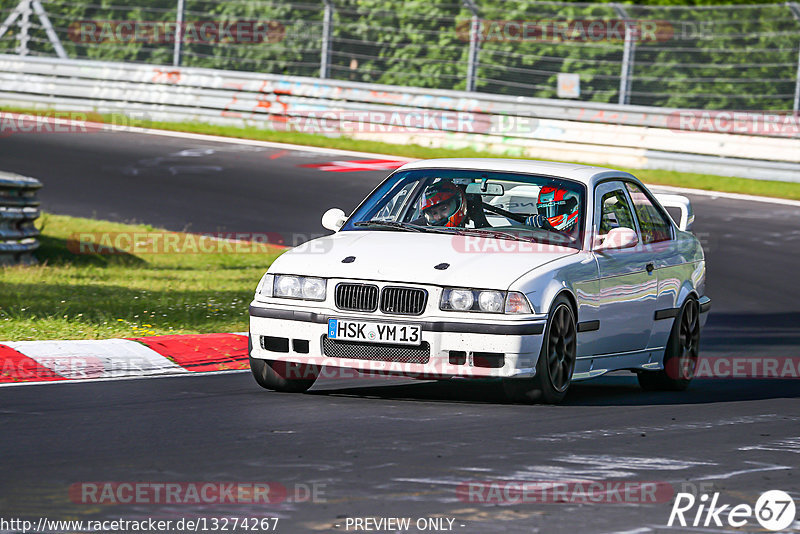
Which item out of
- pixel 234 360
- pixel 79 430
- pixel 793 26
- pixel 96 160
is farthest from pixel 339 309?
pixel 793 26

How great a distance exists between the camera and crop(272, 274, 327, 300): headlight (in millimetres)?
8336

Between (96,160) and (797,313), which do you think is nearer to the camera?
(797,313)

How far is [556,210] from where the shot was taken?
9.33 meters

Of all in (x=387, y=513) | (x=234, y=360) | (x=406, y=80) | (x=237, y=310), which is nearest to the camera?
(x=387, y=513)

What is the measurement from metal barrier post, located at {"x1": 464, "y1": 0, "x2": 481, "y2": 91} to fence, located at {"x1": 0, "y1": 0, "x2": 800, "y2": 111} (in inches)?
0.8

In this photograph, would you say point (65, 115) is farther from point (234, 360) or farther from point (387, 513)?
point (387, 513)

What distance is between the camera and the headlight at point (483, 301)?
26.6ft

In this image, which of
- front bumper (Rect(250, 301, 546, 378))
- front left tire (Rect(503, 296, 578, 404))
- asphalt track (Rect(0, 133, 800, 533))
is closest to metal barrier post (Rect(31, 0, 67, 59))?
asphalt track (Rect(0, 133, 800, 533))

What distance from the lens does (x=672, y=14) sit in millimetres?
23328

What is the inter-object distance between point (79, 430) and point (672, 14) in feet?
58.6

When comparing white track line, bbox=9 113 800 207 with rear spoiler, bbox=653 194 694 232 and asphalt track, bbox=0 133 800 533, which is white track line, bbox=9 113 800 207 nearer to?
asphalt track, bbox=0 133 800 533

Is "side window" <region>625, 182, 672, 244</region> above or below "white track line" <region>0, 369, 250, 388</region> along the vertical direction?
above

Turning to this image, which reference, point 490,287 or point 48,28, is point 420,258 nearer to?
point 490,287

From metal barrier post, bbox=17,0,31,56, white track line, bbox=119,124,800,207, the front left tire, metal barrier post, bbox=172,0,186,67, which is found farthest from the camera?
metal barrier post, bbox=17,0,31,56
